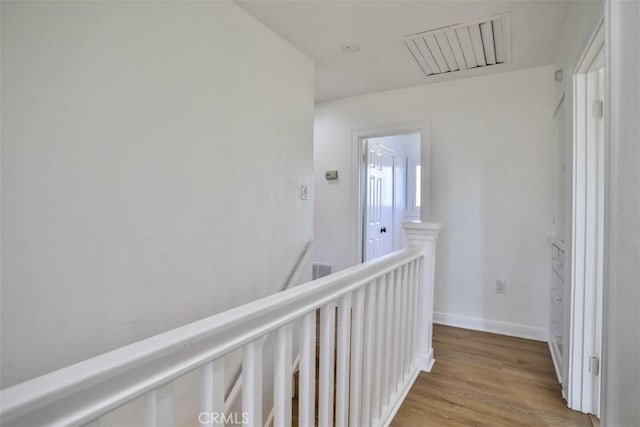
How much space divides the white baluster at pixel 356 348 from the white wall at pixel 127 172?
852mm

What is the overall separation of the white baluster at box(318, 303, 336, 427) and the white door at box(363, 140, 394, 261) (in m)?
2.53

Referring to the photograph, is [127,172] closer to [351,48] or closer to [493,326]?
[351,48]

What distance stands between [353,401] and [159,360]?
993mm

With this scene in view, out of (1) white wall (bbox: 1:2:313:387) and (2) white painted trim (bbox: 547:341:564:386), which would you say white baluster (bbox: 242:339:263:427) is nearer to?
(1) white wall (bbox: 1:2:313:387)

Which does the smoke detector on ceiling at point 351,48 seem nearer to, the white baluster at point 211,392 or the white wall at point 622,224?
the white wall at point 622,224

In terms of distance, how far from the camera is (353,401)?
1.31 metres

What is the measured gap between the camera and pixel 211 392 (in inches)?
25.7

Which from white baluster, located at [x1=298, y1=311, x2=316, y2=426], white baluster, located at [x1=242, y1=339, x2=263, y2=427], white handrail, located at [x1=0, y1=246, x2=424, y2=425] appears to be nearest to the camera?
white handrail, located at [x1=0, y1=246, x2=424, y2=425]

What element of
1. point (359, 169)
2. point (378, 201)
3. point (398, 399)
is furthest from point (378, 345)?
point (378, 201)

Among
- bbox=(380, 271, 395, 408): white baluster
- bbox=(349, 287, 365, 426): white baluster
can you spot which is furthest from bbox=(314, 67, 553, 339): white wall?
bbox=(349, 287, 365, 426): white baluster

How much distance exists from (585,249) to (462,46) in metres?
1.57

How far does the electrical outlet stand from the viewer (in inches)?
112

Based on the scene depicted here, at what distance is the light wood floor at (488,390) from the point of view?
5.57 feet

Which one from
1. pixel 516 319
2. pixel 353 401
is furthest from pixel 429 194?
pixel 353 401
